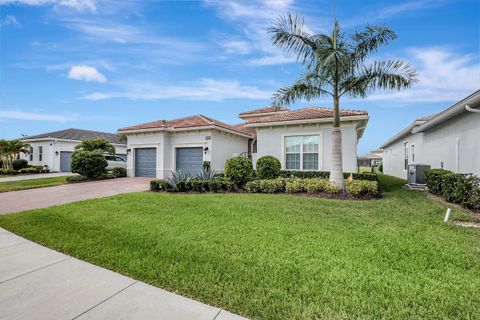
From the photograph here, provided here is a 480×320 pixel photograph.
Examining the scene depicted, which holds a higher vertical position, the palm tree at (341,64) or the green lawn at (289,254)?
the palm tree at (341,64)

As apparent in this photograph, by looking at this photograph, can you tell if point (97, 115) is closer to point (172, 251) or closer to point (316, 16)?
point (316, 16)

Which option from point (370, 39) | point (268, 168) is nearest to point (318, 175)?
point (268, 168)

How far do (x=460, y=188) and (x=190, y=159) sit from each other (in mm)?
14319

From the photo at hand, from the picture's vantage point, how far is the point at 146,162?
18281 mm

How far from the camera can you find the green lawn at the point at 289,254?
104 inches

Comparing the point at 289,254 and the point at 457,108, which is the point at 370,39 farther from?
the point at 289,254

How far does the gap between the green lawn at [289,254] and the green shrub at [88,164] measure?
10.6 m

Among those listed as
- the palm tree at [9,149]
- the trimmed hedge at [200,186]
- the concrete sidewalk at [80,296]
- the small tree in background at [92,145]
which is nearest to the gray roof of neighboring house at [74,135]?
the palm tree at [9,149]

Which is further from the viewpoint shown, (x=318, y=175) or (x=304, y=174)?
(x=304, y=174)

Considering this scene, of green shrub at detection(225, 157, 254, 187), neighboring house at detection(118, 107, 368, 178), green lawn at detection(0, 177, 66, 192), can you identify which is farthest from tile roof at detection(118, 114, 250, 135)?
green lawn at detection(0, 177, 66, 192)

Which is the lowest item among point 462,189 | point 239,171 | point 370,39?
point 462,189

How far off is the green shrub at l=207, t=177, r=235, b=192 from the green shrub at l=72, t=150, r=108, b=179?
10.5m

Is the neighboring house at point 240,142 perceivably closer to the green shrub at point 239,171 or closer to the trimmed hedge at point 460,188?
the green shrub at point 239,171

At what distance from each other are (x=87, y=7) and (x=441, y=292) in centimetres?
1294
